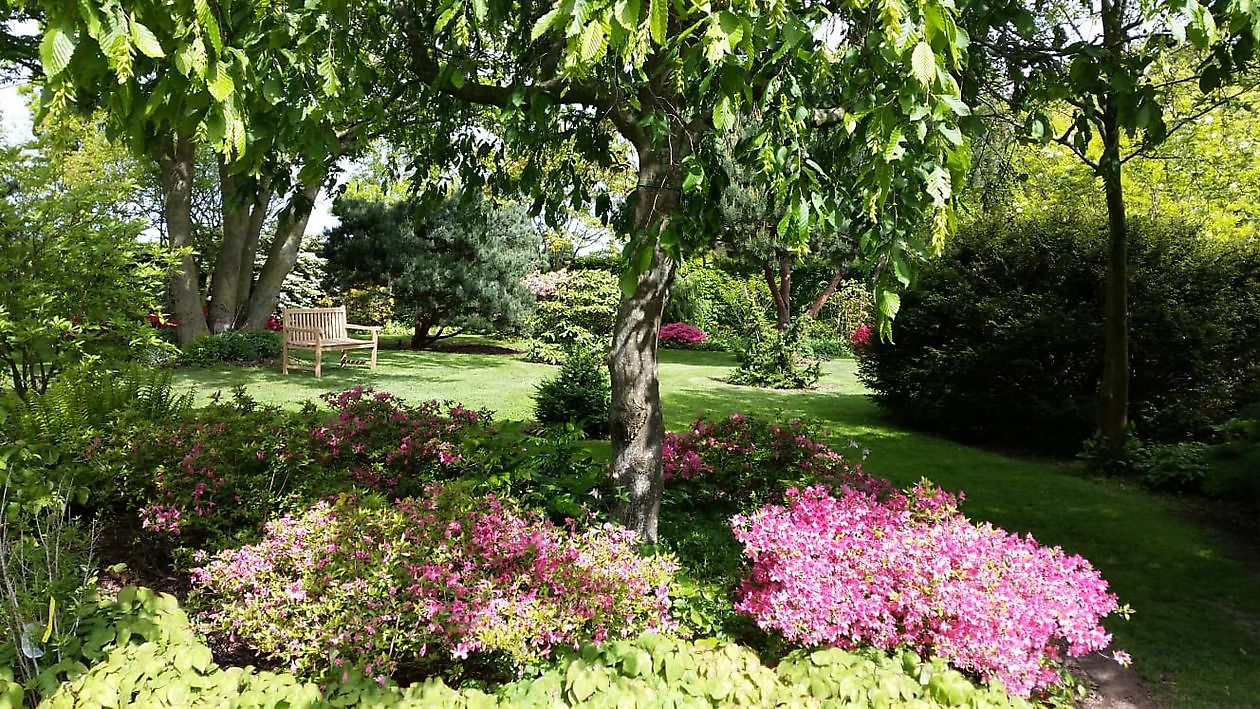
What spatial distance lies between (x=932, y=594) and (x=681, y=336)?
15.8 metres

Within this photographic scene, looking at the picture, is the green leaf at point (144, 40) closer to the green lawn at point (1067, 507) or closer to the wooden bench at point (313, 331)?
the green lawn at point (1067, 507)

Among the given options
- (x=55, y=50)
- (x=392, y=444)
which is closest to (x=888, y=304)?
(x=55, y=50)

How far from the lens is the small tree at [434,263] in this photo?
47.0ft

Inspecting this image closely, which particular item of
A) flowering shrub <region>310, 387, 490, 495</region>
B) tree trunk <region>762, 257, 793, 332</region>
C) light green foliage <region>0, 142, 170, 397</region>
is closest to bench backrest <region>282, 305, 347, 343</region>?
light green foliage <region>0, 142, 170, 397</region>

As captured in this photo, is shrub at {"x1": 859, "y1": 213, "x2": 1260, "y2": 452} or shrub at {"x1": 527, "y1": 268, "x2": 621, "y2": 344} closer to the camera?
shrub at {"x1": 859, "y1": 213, "x2": 1260, "y2": 452}

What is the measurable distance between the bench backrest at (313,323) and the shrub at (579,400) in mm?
5468

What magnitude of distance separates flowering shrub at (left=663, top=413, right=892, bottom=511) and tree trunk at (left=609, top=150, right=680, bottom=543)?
0.96m

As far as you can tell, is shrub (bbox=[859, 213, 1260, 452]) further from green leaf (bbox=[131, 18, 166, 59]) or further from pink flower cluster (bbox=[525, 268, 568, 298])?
pink flower cluster (bbox=[525, 268, 568, 298])

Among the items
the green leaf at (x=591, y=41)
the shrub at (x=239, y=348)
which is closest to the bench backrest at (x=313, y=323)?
the shrub at (x=239, y=348)

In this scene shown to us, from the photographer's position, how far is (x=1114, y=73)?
309 centimetres

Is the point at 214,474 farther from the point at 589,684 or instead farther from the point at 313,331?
the point at 313,331

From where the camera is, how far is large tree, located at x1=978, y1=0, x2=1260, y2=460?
258 cm

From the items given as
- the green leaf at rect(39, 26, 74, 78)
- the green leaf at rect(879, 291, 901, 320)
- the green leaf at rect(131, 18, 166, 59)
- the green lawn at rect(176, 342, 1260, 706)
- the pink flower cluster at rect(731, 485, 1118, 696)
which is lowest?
the green lawn at rect(176, 342, 1260, 706)

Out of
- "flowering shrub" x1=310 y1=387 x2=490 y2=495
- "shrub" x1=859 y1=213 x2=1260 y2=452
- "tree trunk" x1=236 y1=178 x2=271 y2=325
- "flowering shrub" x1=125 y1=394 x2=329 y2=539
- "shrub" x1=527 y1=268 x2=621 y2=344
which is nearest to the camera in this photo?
"flowering shrub" x1=125 y1=394 x2=329 y2=539
